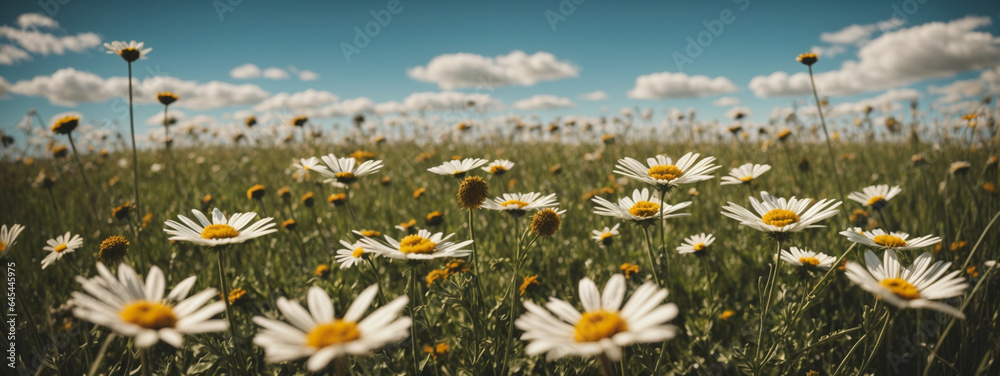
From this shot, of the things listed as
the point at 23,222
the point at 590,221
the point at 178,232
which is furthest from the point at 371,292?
the point at 23,222

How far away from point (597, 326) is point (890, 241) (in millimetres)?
1231

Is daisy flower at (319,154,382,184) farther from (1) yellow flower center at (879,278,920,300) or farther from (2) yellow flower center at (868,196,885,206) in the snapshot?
(2) yellow flower center at (868,196,885,206)

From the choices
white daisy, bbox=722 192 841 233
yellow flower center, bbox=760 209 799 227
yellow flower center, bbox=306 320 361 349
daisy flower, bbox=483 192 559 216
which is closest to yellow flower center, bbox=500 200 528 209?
daisy flower, bbox=483 192 559 216

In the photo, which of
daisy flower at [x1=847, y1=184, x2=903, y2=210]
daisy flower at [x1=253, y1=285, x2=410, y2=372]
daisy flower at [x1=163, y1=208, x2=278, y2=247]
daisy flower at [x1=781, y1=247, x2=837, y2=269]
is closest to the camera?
daisy flower at [x1=253, y1=285, x2=410, y2=372]

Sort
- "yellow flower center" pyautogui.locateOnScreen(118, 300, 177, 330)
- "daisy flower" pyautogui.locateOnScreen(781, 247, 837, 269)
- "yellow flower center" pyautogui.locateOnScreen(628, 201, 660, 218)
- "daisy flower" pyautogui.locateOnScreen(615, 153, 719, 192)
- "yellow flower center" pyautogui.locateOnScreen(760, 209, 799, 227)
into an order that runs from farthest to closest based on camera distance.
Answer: "daisy flower" pyautogui.locateOnScreen(781, 247, 837, 269)
"yellow flower center" pyautogui.locateOnScreen(628, 201, 660, 218)
"daisy flower" pyautogui.locateOnScreen(615, 153, 719, 192)
"yellow flower center" pyautogui.locateOnScreen(760, 209, 799, 227)
"yellow flower center" pyautogui.locateOnScreen(118, 300, 177, 330)

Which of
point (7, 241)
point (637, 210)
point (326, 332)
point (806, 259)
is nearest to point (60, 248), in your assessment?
point (7, 241)

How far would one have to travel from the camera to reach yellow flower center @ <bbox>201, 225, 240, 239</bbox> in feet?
4.15

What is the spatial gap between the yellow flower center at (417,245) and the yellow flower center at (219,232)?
48 cm

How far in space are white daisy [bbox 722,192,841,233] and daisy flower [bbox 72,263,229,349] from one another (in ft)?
4.17

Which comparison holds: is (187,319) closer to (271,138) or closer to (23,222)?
(23,222)

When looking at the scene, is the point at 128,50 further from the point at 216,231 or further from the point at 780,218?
the point at 780,218

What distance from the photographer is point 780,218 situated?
53.0 inches

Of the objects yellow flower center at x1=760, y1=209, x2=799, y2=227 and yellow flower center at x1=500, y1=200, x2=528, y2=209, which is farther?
yellow flower center at x1=500, y1=200, x2=528, y2=209

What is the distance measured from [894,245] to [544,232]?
1121 millimetres
